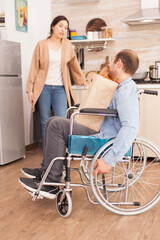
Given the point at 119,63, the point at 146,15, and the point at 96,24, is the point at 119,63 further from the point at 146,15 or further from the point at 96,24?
the point at 96,24

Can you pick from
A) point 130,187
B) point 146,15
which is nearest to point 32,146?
point 130,187

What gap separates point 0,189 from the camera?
104 inches

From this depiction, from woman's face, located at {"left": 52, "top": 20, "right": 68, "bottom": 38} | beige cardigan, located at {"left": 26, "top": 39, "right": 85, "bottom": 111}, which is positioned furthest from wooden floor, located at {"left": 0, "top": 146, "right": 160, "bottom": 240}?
woman's face, located at {"left": 52, "top": 20, "right": 68, "bottom": 38}

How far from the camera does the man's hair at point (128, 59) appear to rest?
2041mm

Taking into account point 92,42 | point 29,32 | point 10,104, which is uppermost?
point 29,32

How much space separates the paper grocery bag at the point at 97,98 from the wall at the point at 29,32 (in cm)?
194

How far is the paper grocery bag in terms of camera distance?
6.69 ft

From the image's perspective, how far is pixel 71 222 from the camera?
1.99 m

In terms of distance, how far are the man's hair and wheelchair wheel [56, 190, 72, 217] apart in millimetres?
826

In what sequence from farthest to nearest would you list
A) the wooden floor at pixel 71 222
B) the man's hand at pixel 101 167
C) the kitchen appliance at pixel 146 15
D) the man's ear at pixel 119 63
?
the kitchen appliance at pixel 146 15 < the man's ear at pixel 119 63 < the man's hand at pixel 101 167 < the wooden floor at pixel 71 222

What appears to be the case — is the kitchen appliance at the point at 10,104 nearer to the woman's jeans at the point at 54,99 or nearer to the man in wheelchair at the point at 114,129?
the woman's jeans at the point at 54,99

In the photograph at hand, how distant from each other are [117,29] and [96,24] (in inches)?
10.8

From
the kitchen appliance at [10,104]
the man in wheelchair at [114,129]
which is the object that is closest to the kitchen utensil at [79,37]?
the kitchen appliance at [10,104]

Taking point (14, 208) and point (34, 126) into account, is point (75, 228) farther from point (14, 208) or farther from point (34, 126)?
point (34, 126)
